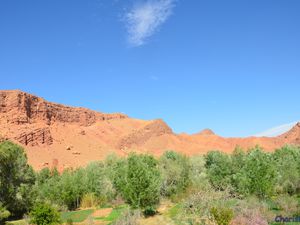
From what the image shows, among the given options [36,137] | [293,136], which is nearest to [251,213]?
[36,137]

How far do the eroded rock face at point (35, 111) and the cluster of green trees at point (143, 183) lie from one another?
51770mm

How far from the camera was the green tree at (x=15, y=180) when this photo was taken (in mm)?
41000

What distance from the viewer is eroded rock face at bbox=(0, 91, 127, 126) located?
102 metres

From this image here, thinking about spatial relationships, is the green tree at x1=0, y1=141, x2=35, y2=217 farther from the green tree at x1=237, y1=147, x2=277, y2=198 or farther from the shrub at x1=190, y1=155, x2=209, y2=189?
the green tree at x1=237, y1=147, x2=277, y2=198

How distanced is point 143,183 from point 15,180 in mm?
17565

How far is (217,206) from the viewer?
2616cm

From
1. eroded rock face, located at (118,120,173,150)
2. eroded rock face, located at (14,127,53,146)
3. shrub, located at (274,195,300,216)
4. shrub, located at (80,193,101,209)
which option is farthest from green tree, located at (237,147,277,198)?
eroded rock face, located at (118,120,173,150)

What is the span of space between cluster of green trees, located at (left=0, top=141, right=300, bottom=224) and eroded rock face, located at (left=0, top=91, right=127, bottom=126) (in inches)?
2038

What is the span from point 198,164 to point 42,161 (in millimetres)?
43378

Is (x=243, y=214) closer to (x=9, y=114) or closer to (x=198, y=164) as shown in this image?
(x=198, y=164)

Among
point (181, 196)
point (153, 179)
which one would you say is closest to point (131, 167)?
point (153, 179)

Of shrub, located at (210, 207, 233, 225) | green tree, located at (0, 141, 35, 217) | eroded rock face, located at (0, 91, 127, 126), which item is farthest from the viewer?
eroded rock face, located at (0, 91, 127, 126)

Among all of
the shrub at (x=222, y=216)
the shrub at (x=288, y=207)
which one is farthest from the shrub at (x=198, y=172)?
the shrub at (x=222, y=216)

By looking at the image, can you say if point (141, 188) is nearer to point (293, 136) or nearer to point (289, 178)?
point (289, 178)
